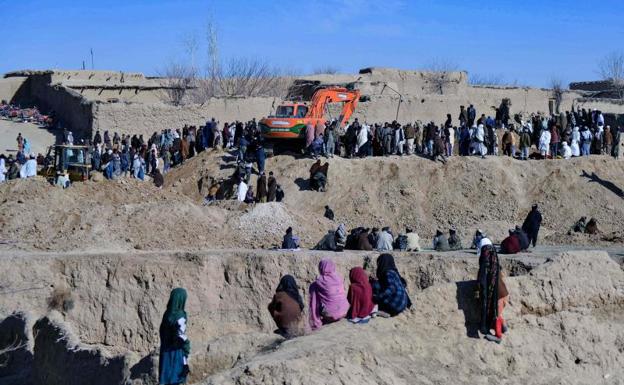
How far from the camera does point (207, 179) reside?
27531 mm

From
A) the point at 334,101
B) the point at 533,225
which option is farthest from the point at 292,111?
the point at 533,225

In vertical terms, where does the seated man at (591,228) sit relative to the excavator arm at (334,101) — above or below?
below

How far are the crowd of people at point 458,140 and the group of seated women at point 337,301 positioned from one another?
53.5 feet

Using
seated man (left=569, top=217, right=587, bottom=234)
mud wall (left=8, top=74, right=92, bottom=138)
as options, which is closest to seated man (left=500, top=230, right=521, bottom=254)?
seated man (left=569, top=217, right=587, bottom=234)

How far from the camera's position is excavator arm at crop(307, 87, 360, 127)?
28647 millimetres

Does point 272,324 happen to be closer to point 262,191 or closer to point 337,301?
point 337,301

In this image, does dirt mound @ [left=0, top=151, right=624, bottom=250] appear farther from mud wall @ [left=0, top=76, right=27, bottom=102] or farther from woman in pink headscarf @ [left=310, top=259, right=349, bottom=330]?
mud wall @ [left=0, top=76, right=27, bottom=102]

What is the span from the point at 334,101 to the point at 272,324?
1395cm

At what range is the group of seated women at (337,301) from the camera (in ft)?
35.6

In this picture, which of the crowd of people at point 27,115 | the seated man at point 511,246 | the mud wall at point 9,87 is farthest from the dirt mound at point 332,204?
the mud wall at point 9,87

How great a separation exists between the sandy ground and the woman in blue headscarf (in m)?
24.0

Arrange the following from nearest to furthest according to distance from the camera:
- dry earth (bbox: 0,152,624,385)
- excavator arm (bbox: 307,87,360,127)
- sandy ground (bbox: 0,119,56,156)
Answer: dry earth (bbox: 0,152,624,385) → excavator arm (bbox: 307,87,360,127) → sandy ground (bbox: 0,119,56,156)

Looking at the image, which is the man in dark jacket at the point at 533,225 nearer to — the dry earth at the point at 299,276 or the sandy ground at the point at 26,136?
the dry earth at the point at 299,276

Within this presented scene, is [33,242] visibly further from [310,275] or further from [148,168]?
[148,168]
